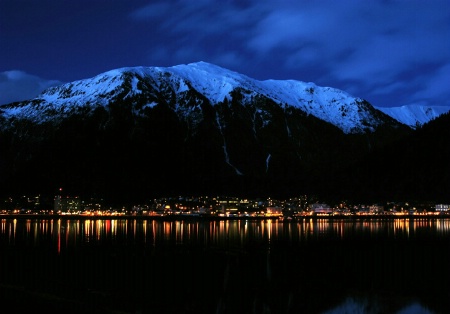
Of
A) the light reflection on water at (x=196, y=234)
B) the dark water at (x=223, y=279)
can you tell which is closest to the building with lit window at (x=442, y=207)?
the light reflection on water at (x=196, y=234)

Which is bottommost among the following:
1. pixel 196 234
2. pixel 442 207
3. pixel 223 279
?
pixel 196 234

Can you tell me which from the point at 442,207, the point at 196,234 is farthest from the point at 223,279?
the point at 442,207

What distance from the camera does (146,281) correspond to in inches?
1510

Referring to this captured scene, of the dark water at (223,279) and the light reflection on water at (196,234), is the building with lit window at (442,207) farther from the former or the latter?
the dark water at (223,279)

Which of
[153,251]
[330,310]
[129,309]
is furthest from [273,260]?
[129,309]

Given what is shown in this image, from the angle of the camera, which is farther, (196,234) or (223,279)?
(196,234)

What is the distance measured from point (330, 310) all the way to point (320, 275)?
12.3 m

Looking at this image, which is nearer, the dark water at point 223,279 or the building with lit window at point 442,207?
the dark water at point 223,279

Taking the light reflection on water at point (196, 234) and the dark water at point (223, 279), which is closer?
the dark water at point (223, 279)

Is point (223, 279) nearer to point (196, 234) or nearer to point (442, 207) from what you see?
point (196, 234)

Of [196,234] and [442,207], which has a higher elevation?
[442,207]

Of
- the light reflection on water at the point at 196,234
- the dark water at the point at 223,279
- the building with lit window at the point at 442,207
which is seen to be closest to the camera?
the dark water at the point at 223,279

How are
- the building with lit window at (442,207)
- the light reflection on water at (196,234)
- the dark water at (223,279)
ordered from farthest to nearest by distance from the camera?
the building with lit window at (442,207) → the light reflection on water at (196,234) → the dark water at (223,279)

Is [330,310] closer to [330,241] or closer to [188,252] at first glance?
[188,252]
